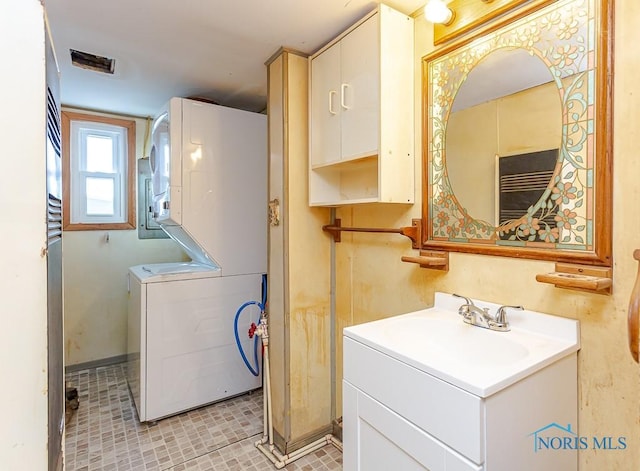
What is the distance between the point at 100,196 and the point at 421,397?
3.14 meters

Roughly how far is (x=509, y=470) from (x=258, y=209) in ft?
6.98

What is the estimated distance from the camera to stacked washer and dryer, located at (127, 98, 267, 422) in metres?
2.20

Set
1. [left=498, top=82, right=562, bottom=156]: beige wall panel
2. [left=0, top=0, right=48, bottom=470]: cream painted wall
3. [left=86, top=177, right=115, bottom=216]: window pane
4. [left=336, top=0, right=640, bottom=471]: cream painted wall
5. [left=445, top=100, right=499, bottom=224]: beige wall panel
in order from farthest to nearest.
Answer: [left=86, top=177, right=115, bottom=216]: window pane < [left=445, top=100, right=499, bottom=224]: beige wall panel < [left=498, top=82, right=562, bottom=156]: beige wall panel < [left=336, top=0, right=640, bottom=471]: cream painted wall < [left=0, top=0, right=48, bottom=470]: cream painted wall

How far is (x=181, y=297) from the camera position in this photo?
2.27 meters

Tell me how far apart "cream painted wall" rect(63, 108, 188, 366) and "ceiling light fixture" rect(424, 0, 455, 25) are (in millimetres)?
2709

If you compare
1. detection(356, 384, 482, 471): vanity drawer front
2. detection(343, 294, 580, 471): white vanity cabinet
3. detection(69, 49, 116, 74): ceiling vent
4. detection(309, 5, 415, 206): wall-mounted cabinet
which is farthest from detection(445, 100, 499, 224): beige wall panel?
detection(69, 49, 116, 74): ceiling vent

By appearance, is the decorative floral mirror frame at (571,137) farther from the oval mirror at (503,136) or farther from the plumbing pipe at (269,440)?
the plumbing pipe at (269,440)

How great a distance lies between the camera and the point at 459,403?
2.76ft

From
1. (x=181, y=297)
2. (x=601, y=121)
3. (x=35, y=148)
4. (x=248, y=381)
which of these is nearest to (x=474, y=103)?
(x=601, y=121)

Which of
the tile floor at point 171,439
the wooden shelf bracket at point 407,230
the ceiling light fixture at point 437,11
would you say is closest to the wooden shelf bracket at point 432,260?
the wooden shelf bracket at point 407,230

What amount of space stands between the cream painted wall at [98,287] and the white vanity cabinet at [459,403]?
2.60 m

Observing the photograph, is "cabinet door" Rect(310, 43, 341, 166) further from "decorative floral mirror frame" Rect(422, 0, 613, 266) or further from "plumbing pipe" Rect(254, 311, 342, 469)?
"plumbing pipe" Rect(254, 311, 342, 469)

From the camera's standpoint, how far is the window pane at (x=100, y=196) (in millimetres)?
2953

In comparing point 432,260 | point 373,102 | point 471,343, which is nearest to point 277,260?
point 432,260
